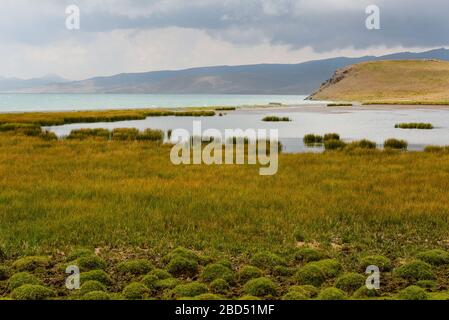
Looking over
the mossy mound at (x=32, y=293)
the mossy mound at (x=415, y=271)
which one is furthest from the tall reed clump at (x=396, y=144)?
the mossy mound at (x=32, y=293)

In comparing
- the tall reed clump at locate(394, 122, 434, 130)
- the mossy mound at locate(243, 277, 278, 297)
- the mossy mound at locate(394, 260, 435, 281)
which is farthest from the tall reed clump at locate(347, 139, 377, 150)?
the mossy mound at locate(243, 277, 278, 297)

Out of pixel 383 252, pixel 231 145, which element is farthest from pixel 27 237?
pixel 231 145

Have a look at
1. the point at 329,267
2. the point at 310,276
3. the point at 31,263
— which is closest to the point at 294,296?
the point at 310,276

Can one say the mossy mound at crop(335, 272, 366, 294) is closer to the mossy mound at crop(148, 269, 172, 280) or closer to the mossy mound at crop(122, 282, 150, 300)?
the mossy mound at crop(148, 269, 172, 280)

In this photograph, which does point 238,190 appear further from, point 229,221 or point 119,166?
point 119,166

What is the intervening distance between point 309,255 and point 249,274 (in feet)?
7.31

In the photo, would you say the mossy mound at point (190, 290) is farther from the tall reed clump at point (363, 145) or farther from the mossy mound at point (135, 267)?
the tall reed clump at point (363, 145)

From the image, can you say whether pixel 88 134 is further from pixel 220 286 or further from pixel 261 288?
pixel 261 288

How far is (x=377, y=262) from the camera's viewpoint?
42.5ft

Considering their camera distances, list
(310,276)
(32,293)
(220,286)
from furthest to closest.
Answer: (310,276)
(220,286)
(32,293)

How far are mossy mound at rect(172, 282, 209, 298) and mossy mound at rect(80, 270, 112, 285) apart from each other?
1831 millimetres

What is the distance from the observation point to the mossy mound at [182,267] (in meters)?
12.5

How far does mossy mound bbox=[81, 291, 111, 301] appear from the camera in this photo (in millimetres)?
10289

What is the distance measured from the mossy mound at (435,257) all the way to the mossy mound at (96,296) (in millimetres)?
8168
